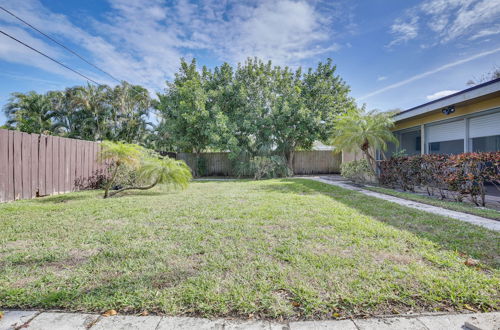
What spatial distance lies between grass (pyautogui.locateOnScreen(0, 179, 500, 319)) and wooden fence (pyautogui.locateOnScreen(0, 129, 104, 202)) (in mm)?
2288

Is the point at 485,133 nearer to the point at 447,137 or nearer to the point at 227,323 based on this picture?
the point at 447,137

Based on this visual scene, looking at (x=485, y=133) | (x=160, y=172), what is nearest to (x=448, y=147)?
(x=485, y=133)

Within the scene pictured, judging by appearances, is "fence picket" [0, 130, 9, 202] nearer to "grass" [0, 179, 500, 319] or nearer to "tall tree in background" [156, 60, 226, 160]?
"grass" [0, 179, 500, 319]

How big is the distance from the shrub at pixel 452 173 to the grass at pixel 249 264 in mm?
Answer: 1874

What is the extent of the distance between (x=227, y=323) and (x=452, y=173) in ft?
20.3

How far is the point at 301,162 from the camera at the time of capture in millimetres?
15617

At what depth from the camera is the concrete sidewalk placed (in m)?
1.37

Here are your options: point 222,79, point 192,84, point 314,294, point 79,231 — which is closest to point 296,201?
point 314,294

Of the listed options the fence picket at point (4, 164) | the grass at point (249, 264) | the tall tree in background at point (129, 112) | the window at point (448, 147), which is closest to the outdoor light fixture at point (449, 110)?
the window at point (448, 147)

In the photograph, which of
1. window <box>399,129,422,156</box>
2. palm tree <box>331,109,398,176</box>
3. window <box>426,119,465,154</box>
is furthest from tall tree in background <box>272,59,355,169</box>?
window <box>426,119,465,154</box>

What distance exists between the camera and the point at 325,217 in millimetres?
3826

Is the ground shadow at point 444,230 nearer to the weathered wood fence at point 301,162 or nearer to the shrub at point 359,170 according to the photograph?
the shrub at point 359,170

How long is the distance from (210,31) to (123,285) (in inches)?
423

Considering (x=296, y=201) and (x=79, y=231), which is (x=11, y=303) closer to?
(x=79, y=231)
